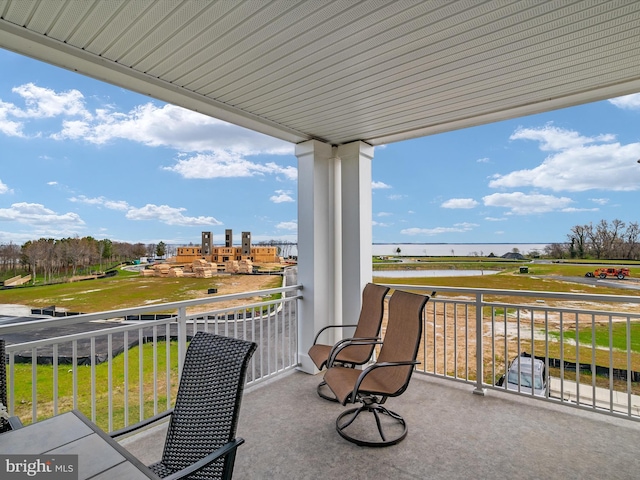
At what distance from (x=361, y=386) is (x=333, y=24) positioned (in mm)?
2507

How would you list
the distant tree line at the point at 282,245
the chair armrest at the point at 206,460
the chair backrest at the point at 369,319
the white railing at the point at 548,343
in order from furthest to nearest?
1. the distant tree line at the point at 282,245
2. the chair backrest at the point at 369,319
3. the white railing at the point at 548,343
4. the chair armrest at the point at 206,460

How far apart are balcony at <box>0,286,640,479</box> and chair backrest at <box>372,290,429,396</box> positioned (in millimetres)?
474

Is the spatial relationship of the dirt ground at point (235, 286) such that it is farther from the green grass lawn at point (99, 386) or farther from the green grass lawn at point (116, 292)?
the green grass lawn at point (99, 386)

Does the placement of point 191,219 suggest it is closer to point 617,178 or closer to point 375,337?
point 375,337

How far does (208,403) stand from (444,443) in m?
1.99

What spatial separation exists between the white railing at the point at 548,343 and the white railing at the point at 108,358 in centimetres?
212

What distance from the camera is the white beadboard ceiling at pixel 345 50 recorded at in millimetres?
1749

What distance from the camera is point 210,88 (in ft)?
8.82

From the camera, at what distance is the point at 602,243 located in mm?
3709

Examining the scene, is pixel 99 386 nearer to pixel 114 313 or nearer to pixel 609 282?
pixel 114 313

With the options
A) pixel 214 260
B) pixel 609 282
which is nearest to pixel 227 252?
pixel 214 260

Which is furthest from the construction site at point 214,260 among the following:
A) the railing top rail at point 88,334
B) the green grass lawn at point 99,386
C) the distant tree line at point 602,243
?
the distant tree line at point 602,243

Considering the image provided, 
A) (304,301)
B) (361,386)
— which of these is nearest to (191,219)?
(304,301)

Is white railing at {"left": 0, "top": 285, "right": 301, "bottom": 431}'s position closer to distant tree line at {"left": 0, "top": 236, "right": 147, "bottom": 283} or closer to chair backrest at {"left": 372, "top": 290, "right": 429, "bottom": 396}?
distant tree line at {"left": 0, "top": 236, "right": 147, "bottom": 283}
